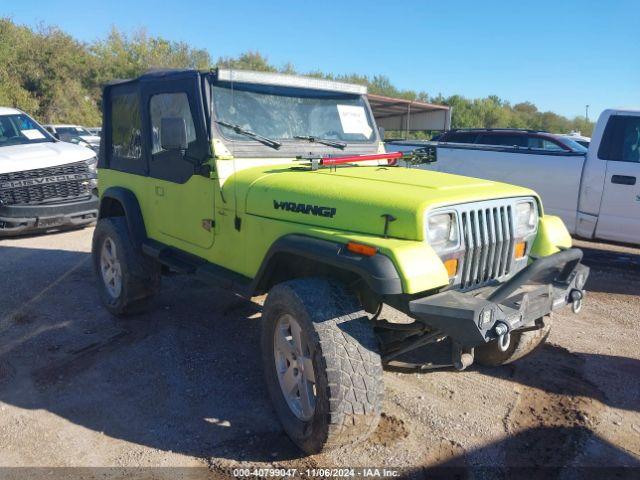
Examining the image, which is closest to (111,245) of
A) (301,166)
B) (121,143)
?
(121,143)

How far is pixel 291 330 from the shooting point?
10.2 feet

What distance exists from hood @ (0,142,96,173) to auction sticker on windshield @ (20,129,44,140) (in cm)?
25

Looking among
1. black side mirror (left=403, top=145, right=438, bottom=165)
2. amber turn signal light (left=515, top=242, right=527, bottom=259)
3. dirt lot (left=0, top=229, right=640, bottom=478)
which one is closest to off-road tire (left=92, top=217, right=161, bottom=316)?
dirt lot (left=0, top=229, right=640, bottom=478)

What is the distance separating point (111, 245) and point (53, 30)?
3537 centimetres

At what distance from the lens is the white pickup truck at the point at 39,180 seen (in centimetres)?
779

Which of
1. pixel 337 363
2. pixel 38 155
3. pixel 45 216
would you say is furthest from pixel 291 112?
pixel 38 155

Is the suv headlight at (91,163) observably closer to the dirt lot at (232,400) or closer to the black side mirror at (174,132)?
the dirt lot at (232,400)

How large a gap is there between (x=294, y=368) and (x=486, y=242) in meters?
1.32

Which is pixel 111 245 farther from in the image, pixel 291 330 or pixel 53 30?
pixel 53 30

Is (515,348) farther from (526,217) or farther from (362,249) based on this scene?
(362,249)

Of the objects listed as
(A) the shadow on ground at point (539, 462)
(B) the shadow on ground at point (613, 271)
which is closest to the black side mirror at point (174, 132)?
(A) the shadow on ground at point (539, 462)

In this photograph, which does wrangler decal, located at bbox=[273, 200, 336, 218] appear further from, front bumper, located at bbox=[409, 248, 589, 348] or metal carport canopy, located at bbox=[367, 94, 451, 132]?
metal carport canopy, located at bbox=[367, 94, 451, 132]

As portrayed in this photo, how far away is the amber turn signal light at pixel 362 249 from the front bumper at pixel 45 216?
22.3ft

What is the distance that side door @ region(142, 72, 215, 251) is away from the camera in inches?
148
